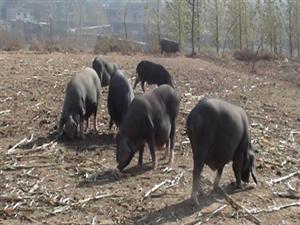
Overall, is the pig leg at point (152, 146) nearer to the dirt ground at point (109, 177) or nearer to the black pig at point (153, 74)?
the dirt ground at point (109, 177)

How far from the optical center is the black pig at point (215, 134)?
27.6ft

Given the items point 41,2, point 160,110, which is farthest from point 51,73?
point 41,2

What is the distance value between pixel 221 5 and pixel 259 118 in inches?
1272

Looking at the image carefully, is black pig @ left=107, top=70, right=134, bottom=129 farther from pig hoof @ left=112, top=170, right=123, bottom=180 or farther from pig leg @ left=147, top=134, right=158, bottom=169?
pig hoof @ left=112, top=170, right=123, bottom=180

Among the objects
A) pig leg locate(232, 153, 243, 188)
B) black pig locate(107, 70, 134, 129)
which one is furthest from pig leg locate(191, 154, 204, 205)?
black pig locate(107, 70, 134, 129)

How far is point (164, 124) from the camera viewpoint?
401 inches

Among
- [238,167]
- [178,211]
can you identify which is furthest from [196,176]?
[238,167]

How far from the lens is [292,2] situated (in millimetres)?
46625

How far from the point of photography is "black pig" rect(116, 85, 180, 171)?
31.8ft

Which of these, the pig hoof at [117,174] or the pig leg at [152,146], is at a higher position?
the pig leg at [152,146]

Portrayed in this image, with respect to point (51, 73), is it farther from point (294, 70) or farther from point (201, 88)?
point (294, 70)

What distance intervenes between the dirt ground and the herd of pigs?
322 mm

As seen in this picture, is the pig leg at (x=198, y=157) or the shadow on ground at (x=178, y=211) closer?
the shadow on ground at (x=178, y=211)

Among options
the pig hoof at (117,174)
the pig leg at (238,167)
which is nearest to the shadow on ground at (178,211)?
the pig leg at (238,167)
